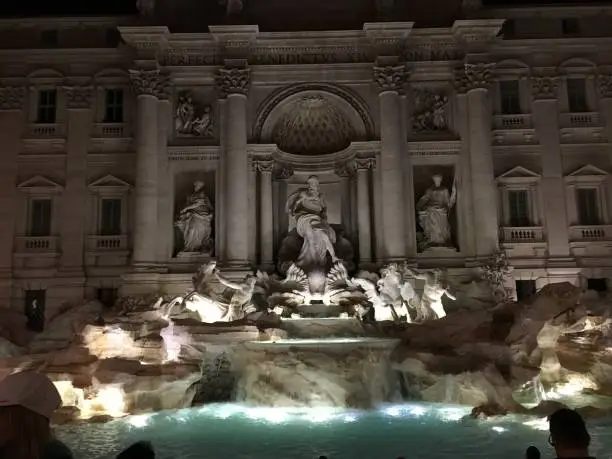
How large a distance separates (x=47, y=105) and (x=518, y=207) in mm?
18785

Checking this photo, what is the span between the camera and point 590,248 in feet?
72.7

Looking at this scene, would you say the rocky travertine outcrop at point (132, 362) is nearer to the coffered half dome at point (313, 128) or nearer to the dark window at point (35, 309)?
the dark window at point (35, 309)

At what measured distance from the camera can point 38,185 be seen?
22.8 meters

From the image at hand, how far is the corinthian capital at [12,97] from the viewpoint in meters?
23.3

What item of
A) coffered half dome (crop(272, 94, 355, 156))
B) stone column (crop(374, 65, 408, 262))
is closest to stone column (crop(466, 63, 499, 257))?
stone column (crop(374, 65, 408, 262))

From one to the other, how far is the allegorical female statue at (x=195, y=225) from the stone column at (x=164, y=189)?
441mm

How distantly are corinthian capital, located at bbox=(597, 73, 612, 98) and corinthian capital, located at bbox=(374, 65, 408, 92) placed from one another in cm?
794

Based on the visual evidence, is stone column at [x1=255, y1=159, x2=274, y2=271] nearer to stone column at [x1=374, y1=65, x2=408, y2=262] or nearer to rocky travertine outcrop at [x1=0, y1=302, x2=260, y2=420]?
stone column at [x1=374, y1=65, x2=408, y2=262]

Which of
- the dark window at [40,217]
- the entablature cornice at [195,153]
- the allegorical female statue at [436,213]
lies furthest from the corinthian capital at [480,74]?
the dark window at [40,217]

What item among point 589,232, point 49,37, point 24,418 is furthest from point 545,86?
point 24,418

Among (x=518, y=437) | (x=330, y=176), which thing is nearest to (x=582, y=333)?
(x=518, y=437)

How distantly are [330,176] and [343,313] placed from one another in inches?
268

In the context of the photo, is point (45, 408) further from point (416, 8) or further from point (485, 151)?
point (416, 8)

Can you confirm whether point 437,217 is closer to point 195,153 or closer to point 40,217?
point 195,153
